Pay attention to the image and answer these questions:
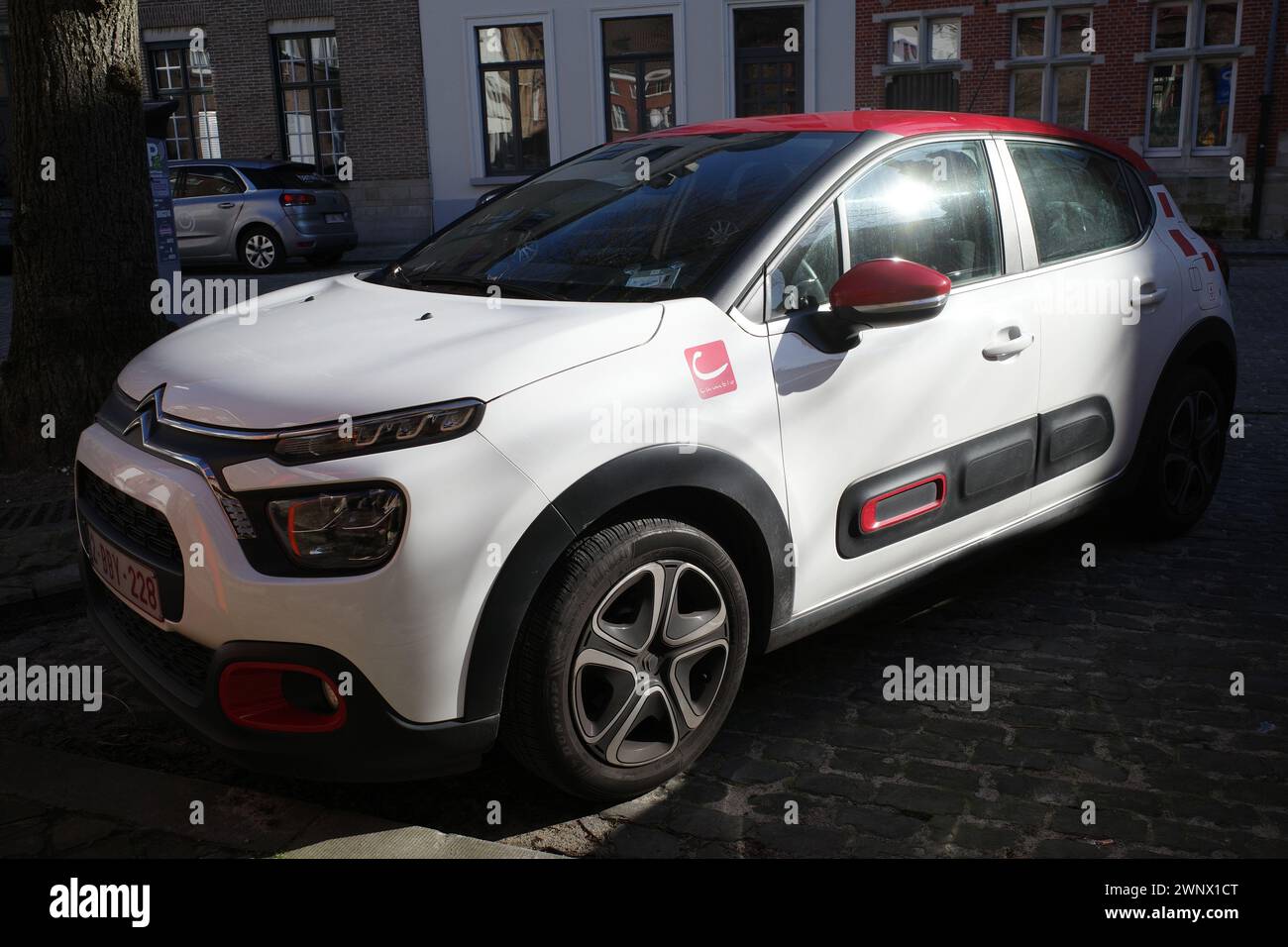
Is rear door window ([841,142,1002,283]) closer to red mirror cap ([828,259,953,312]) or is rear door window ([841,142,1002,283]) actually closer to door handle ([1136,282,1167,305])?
red mirror cap ([828,259,953,312])

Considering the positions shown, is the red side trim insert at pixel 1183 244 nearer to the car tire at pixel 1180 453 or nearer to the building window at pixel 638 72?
the car tire at pixel 1180 453

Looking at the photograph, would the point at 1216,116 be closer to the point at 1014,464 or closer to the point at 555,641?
the point at 1014,464

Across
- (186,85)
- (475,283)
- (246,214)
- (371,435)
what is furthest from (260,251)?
(371,435)

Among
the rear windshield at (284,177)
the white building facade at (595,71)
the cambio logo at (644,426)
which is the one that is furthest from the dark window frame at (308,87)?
the cambio logo at (644,426)

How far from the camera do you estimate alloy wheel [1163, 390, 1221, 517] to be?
4.67 m

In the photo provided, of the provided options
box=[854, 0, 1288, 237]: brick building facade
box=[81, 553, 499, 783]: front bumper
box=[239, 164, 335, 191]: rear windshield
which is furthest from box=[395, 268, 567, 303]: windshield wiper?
box=[854, 0, 1288, 237]: brick building facade

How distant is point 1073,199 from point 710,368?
2035mm

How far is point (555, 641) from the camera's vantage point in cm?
263

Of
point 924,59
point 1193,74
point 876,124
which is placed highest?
point 924,59

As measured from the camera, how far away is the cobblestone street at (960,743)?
112 inches

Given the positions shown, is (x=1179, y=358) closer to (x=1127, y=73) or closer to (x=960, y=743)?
(x=960, y=743)

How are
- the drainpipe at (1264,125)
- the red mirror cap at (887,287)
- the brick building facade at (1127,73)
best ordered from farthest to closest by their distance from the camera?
1. the brick building facade at (1127,73)
2. the drainpipe at (1264,125)
3. the red mirror cap at (887,287)

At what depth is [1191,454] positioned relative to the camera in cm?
479

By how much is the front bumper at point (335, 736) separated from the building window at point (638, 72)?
2010cm
